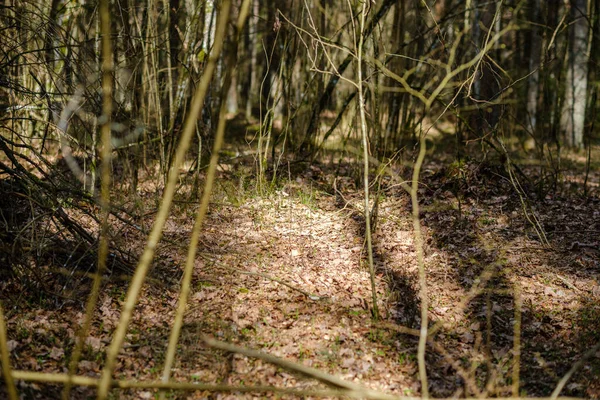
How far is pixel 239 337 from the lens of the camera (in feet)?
14.4

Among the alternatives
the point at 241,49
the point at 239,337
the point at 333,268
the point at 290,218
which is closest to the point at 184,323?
the point at 239,337

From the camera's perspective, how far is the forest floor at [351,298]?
396 centimetres

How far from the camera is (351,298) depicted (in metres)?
5.05

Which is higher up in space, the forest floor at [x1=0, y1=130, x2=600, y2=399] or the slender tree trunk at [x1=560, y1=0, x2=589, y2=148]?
the slender tree trunk at [x1=560, y1=0, x2=589, y2=148]

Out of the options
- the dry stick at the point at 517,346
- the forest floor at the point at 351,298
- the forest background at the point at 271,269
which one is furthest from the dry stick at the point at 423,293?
the forest floor at the point at 351,298

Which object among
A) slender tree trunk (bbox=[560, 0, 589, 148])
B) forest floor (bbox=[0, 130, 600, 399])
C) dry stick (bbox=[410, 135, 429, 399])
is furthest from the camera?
slender tree trunk (bbox=[560, 0, 589, 148])

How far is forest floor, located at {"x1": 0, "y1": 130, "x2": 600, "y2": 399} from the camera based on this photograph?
3959mm

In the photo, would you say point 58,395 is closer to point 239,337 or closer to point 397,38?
point 239,337

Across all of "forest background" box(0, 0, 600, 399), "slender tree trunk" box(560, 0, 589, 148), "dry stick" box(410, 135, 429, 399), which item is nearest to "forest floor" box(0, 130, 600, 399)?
"forest background" box(0, 0, 600, 399)

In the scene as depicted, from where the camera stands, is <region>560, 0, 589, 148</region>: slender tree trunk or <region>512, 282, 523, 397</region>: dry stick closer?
<region>512, 282, 523, 397</region>: dry stick

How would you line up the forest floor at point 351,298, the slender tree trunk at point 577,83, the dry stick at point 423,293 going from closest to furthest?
1. the dry stick at point 423,293
2. the forest floor at point 351,298
3. the slender tree trunk at point 577,83

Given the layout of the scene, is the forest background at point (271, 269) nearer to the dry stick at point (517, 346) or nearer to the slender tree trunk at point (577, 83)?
the dry stick at point (517, 346)

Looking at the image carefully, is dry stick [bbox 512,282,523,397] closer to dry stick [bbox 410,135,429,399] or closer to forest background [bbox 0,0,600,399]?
forest background [bbox 0,0,600,399]

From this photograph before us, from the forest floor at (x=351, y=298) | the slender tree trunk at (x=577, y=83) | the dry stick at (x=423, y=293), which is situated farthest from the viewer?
the slender tree trunk at (x=577, y=83)
